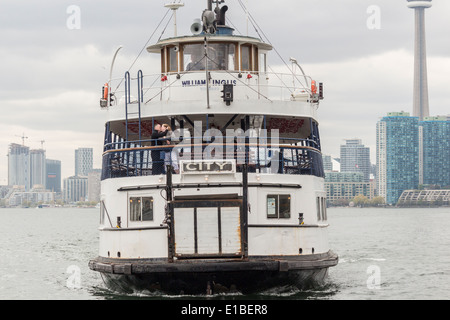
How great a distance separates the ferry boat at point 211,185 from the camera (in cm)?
2173

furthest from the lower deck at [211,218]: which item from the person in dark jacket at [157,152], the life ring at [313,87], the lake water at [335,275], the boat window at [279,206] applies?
the life ring at [313,87]

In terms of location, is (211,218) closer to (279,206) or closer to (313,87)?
(279,206)

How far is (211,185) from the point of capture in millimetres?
22203

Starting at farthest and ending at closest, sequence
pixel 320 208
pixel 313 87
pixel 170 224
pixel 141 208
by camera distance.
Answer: pixel 313 87, pixel 320 208, pixel 141 208, pixel 170 224

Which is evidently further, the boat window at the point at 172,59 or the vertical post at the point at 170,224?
the boat window at the point at 172,59

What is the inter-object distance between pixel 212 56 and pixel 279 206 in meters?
5.72

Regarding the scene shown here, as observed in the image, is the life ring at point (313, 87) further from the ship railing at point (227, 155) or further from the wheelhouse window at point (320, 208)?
the wheelhouse window at point (320, 208)

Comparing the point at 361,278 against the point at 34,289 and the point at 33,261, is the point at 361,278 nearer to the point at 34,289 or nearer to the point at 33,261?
the point at 34,289

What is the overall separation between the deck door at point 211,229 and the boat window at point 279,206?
1.49 meters

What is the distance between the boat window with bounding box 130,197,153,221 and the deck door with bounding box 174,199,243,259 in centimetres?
159

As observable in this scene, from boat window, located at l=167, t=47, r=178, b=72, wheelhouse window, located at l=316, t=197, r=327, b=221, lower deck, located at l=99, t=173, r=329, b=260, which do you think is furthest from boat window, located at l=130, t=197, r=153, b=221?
boat window, located at l=167, t=47, r=178, b=72

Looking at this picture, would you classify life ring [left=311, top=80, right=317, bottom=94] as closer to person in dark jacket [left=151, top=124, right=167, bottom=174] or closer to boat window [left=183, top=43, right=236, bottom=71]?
boat window [left=183, top=43, right=236, bottom=71]

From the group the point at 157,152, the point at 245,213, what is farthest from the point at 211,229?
the point at 157,152

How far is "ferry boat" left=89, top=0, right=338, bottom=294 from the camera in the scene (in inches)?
856
